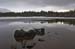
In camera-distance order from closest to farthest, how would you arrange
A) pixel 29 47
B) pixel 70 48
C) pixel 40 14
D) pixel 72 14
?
pixel 70 48
pixel 29 47
pixel 72 14
pixel 40 14

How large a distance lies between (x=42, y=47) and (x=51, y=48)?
1.50 feet

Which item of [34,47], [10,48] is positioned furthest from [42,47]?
[10,48]

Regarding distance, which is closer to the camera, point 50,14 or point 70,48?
point 70,48

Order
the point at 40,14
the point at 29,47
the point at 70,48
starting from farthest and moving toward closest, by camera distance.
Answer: the point at 40,14, the point at 29,47, the point at 70,48

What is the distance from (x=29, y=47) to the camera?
7586 mm

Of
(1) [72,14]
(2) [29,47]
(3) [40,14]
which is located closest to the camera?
(2) [29,47]

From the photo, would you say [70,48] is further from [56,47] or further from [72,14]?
[72,14]

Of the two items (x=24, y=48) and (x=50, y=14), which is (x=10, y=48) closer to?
(x=24, y=48)

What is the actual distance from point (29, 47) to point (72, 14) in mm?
54574

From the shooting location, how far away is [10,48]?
24.2 feet

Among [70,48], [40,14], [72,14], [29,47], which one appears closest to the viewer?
[70,48]

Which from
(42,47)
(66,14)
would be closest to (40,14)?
(66,14)

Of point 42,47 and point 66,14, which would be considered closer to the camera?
point 42,47

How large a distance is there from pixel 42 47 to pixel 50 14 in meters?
60.7
